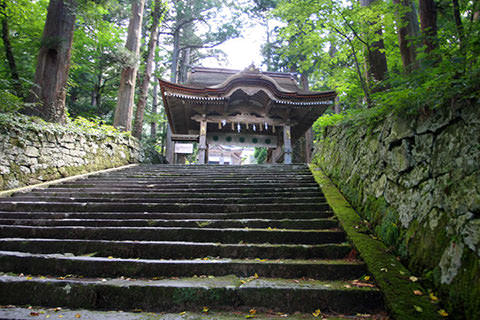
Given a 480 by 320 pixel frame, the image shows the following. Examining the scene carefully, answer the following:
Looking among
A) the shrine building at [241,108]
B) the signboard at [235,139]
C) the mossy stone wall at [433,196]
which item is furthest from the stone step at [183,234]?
the signboard at [235,139]

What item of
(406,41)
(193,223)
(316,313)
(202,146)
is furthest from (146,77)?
(316,313)

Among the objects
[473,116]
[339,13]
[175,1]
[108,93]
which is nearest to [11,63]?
[108,93]

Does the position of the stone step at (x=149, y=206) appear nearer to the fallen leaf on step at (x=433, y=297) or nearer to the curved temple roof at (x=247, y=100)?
the fallen leaf on step at (x=433, y=297)

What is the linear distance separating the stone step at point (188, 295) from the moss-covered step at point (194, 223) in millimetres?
1085

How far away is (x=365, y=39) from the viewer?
532 cm

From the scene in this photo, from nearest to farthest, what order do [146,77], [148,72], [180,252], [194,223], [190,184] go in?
[180,252] → [194,223] → [190,184] → [146,77] → [148,72]

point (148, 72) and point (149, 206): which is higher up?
point (148, 72)

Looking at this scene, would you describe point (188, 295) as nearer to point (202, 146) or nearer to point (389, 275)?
point (389, 275)

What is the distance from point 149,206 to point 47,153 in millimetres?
3023

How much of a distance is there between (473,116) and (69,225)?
4.49 metres

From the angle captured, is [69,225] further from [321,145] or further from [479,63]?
[321,145]

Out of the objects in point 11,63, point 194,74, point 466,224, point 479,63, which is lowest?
point 466,224

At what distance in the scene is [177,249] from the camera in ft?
8.96

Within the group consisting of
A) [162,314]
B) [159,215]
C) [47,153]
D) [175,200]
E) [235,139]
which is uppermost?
[235,139]
